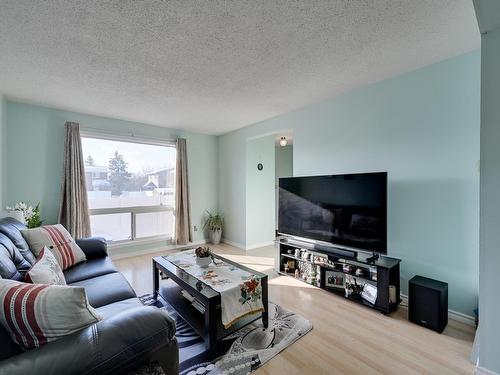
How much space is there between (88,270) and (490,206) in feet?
10.3

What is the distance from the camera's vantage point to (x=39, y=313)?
0.90m

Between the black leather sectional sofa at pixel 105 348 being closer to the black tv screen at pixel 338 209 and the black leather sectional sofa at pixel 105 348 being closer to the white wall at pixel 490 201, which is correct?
the white wall at pixel 490 201

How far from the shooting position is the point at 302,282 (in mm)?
2943

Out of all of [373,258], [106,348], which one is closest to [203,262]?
[106,348]

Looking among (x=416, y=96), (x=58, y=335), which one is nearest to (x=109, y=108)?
(x=58, y=335)

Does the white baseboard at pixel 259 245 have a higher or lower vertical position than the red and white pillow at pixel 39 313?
lower

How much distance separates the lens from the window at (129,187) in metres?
3.74

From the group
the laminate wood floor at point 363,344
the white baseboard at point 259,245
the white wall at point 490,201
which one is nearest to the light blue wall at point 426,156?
the laminate wood floor at point 363,344

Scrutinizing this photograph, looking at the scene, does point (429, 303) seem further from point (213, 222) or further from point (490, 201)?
point (213, 222)

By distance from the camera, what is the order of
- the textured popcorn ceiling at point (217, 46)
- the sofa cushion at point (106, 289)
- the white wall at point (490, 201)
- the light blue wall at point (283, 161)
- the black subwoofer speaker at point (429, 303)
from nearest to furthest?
the white wall at point (490, 201) < the textured popcorn ceiling at point (217, 46) < the sofa cushion at point (106, 289) < the black subwoofer speaker at point (429, 303) < the light blue wall at point (283, 161)

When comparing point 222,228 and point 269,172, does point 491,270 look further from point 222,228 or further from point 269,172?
point 222,228

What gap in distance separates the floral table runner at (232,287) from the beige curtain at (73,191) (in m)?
2.22

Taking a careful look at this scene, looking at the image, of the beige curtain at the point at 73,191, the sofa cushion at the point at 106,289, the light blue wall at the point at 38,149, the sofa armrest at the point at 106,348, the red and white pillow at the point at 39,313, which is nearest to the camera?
the sofa armrest at the point at 106,348

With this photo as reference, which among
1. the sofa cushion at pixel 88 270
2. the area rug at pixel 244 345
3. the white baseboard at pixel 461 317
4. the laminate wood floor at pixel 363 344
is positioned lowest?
the laminate wood floor at pixel 363 344
